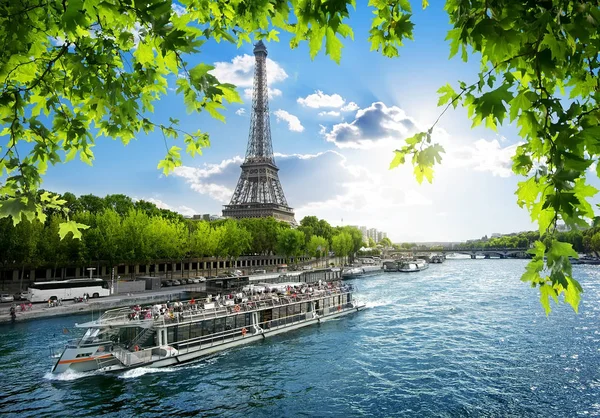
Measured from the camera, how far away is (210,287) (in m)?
52.8

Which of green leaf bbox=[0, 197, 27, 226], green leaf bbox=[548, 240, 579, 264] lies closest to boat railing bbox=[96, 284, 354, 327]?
green leaf bbox=[0, 197, 27, 226]

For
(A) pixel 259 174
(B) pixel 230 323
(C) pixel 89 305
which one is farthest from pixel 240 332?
(A) pixel 259 174

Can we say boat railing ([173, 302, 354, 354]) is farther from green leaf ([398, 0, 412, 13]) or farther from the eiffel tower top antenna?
the eiffel tower top antenna

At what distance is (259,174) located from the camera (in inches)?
5148

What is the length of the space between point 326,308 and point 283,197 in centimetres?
10217

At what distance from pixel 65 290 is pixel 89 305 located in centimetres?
506

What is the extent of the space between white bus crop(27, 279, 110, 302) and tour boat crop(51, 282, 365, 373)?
20.1 m

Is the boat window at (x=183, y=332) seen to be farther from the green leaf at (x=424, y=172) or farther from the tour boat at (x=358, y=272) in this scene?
the tour boat at (x=358, y=272)

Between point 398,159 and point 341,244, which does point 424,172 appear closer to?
point 398,159

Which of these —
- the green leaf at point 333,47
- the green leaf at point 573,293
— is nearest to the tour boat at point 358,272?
the green leaf at point 573,293

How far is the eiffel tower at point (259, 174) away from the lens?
127 m

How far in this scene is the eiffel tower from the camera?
127250 mm

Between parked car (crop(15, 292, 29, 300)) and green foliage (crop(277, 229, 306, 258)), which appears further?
green foliage (crop(277, 229, 306, 258))

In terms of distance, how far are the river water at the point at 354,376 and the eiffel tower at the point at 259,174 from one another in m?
93.1
